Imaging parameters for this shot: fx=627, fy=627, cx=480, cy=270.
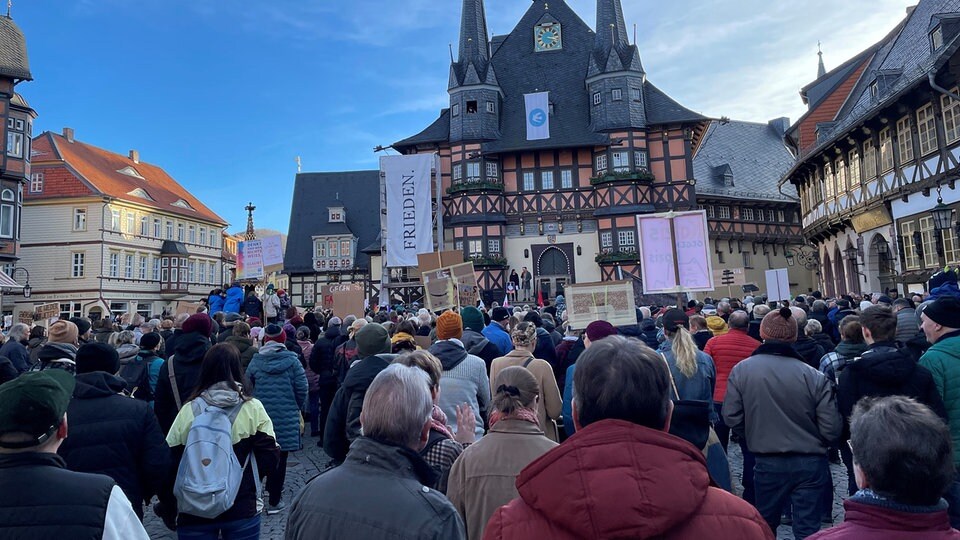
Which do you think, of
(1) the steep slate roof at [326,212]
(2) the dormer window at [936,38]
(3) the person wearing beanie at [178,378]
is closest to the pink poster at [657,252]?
(3) the person wearing beanie at [178,378]

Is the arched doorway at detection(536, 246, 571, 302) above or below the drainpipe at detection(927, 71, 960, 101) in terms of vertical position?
below

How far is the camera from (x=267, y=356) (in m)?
6.65

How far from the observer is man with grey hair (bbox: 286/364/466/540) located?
7.55ft

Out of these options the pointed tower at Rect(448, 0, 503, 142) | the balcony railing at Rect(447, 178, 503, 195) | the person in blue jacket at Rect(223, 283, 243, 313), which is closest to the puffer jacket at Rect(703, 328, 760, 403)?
the person in blue jacket at Rect(223, 283, 243, 313)

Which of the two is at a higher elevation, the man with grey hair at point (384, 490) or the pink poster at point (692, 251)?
the pink poster at point (692, 251)

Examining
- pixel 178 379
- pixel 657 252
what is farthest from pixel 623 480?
pixel 657 252

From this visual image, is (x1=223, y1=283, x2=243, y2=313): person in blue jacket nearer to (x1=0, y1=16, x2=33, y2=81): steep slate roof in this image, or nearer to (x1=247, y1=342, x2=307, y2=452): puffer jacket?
(x1=247, y1=342, x2=307, y2=452): puffer jacket

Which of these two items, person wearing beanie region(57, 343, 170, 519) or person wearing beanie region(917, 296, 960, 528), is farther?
person wearing beanie region(917, 296, 960, 528)

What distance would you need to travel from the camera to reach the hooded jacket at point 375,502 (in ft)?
7.53

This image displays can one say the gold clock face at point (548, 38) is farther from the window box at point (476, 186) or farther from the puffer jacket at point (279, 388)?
the puffer jacket at point (279, 388)

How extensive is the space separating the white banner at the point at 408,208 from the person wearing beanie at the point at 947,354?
79.5 ft

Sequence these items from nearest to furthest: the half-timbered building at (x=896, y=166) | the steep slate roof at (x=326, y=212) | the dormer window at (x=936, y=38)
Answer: the half-timbered building at (x=896, y=166), the dormer window at (x=936, y=38), the steep slate roof at (x=326, y=212)

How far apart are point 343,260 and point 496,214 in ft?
55.4

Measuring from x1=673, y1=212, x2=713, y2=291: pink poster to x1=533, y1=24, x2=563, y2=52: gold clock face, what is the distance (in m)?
27.8
